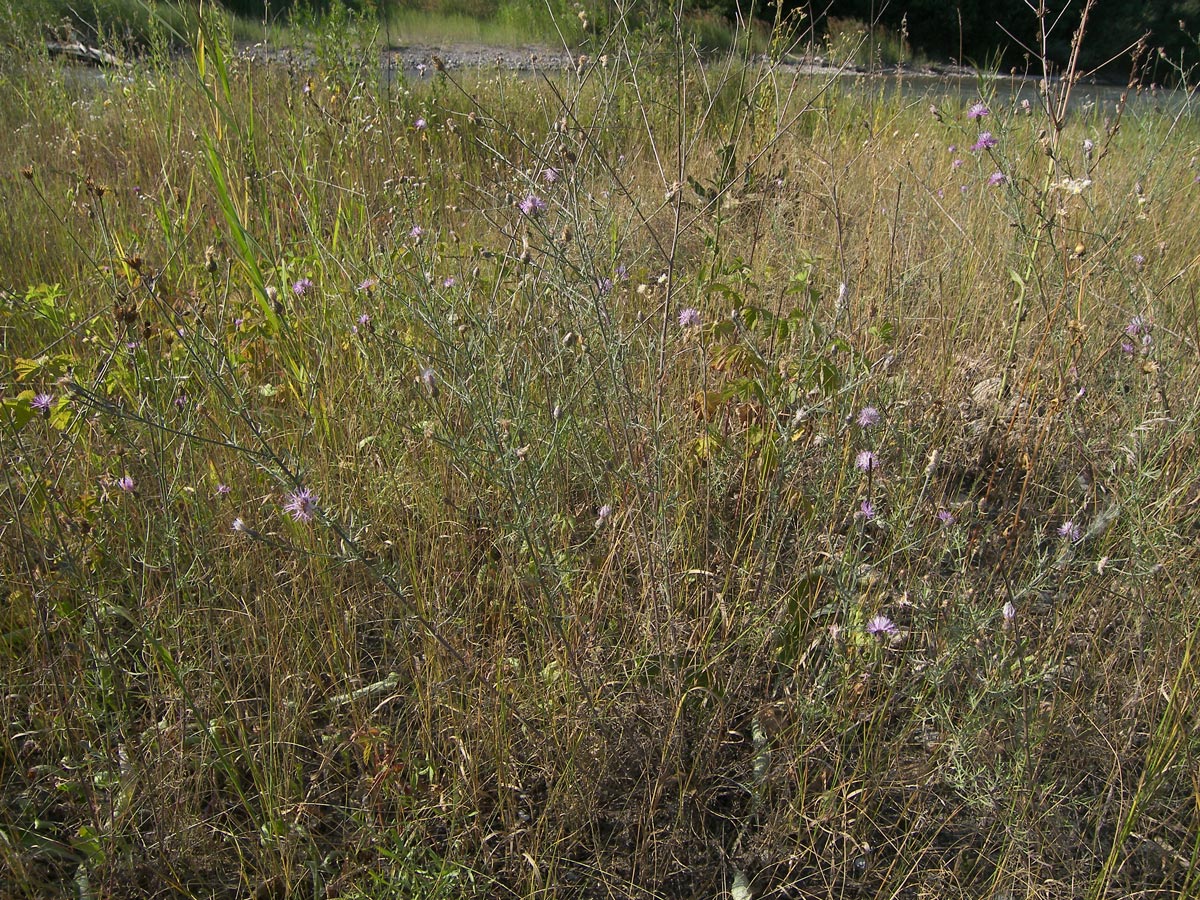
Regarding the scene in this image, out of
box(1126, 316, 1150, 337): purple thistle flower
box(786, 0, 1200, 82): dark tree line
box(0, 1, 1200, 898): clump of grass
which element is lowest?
box(0, 1, 1200, 898): clump of grass

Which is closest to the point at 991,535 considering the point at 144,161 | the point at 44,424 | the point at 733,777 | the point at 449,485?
the point at 733,777

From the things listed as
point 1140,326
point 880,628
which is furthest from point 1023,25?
point 880,628

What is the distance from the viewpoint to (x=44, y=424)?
1.78 meters

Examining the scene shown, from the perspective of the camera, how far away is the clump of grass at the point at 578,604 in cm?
126

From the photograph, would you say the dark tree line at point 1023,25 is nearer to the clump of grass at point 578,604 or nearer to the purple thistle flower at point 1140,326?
the purple thistle flower at point 1140,326

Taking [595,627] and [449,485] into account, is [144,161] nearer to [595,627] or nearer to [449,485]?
[449,485]

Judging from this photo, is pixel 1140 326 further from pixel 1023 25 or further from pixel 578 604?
pixel 1023 25

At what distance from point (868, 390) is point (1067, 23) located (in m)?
20.9

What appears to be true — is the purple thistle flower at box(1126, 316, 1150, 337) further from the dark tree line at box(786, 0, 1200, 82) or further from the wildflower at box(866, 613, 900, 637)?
the dark tree line at box(786, 0, 1200, 82)

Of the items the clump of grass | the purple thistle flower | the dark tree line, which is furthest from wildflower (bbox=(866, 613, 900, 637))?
the dark tree line

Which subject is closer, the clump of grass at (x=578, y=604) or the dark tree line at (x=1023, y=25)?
the clump of grass at (x=578, y=604)

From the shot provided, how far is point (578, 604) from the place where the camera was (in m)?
1.51

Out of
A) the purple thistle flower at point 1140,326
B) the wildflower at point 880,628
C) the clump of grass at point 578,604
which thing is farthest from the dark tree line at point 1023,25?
the wildflower at point 880,628

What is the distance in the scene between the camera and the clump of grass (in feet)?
4.12
